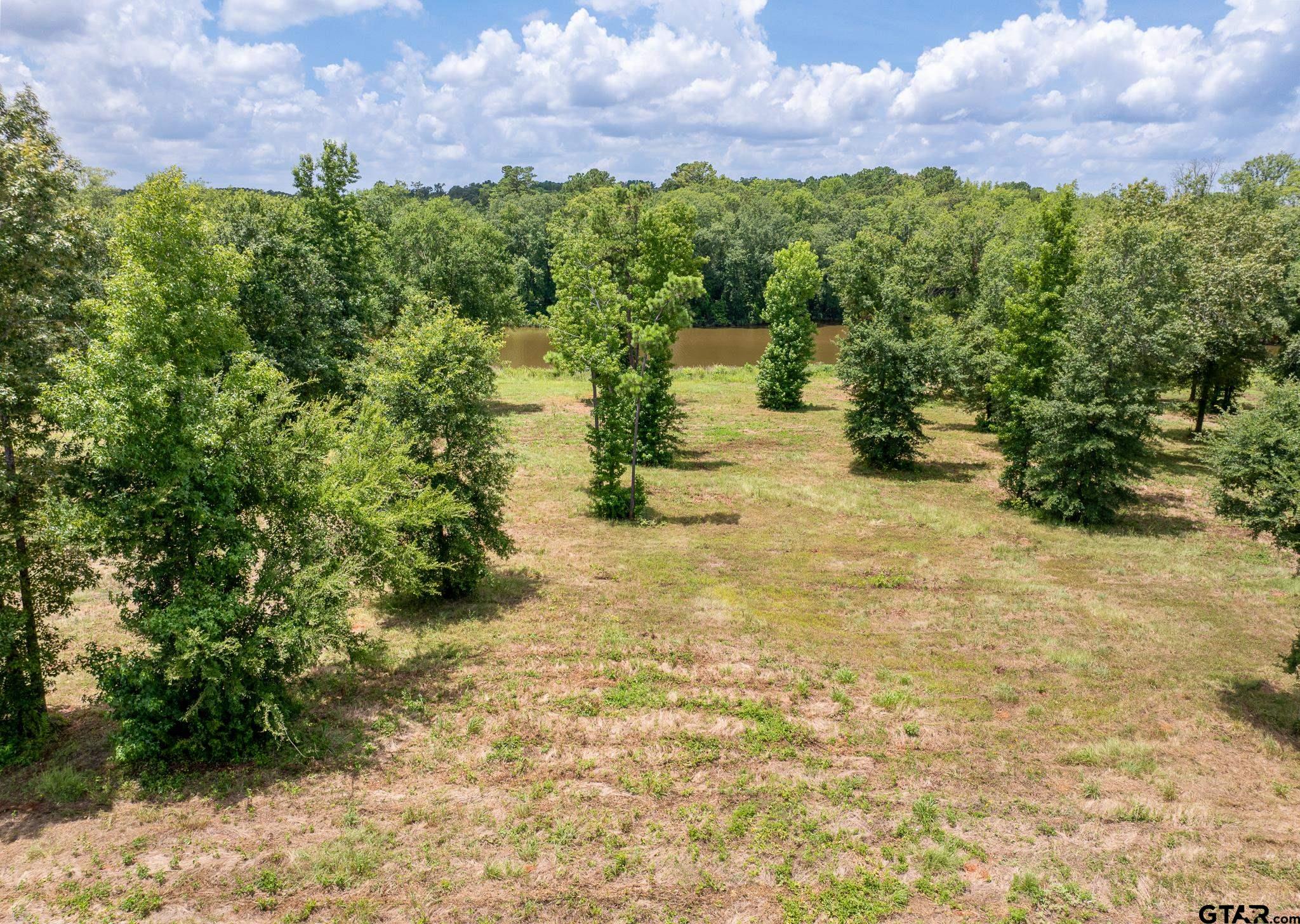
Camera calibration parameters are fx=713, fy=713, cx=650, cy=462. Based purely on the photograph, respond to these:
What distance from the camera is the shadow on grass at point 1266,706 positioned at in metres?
13.0

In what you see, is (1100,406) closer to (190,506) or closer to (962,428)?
(962,428)

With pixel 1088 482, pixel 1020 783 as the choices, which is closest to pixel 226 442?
pixel 1020 783

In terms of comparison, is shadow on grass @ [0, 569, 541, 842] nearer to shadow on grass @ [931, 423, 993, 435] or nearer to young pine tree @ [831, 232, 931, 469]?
young pine tree @ [831, 232, 931, 469]

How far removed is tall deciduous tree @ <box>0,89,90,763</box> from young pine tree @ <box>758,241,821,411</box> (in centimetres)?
3682

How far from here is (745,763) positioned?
466 inches

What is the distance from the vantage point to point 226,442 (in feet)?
39.2

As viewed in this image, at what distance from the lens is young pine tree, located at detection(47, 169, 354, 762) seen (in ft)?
36.0

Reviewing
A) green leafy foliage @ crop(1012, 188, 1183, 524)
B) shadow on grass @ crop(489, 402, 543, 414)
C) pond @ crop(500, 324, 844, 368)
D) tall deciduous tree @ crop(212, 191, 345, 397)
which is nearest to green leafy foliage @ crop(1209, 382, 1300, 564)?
green leafy foliage @ crop(1012, 188, 1183, 524)

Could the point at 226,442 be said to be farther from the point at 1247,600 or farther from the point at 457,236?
the point at 457,236

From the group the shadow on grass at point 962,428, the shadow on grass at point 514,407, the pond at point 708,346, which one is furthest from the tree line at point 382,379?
the pond at point 708,346

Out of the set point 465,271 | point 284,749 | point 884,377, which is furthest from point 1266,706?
point 465,271

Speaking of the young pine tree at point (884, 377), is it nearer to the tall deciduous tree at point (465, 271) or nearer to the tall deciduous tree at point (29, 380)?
the tall deciduous tree at point (465, 271)

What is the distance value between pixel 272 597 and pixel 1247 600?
22898mm

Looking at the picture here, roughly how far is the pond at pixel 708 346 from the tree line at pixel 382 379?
18010 mm
